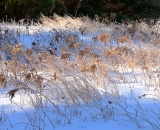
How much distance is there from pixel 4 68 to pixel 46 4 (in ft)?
27.1

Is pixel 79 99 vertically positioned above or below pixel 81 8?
below

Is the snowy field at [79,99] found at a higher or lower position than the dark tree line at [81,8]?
lower

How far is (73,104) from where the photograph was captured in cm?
338

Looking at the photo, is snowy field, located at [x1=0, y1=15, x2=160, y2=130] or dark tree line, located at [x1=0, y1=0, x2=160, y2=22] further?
dark tree line, located at [x1=0, y1=0, x2=160, y2=22]

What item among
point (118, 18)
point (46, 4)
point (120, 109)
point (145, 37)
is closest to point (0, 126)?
point (120, 109)

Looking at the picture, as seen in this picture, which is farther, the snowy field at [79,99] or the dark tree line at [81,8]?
the dark tree line at [81,8]

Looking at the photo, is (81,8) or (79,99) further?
(81,8)

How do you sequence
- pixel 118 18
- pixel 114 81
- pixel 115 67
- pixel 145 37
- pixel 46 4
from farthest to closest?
pixel 118 18 → pixel 46 4 → pixel 145 37 → pixel 115 67 → pixel 114 81

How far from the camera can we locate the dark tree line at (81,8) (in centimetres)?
1249

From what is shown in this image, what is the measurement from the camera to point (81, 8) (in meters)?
16.1

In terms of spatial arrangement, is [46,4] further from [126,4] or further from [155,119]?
[155,119]

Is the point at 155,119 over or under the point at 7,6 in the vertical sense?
under

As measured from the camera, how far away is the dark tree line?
492 inches

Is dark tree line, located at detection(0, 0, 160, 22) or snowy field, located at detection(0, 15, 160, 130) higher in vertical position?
dark tree line, located at detection(0, 0, 160, 22)
